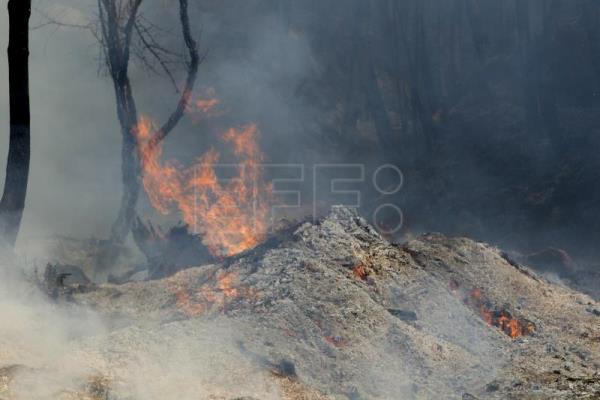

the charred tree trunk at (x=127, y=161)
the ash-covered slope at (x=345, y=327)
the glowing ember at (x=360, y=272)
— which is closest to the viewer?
the ash-covered slope at (x=345, y=327)

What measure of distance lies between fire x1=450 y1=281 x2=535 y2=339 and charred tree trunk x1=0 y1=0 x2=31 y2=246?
17.7ft

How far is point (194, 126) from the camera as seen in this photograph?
16391 millimetres

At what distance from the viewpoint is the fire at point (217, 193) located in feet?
35.1

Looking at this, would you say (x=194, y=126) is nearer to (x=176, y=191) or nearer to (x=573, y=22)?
(x=176, y=191)

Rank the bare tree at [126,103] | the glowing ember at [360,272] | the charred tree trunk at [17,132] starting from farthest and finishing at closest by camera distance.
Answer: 1. the bare tree at [126,103]
2. the glowing ember at [360,272]
3. the charred tree trunk at [17,132]

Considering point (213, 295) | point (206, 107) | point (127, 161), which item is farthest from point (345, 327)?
point (206, 107)

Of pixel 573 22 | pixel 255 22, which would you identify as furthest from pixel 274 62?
pixel 573 22

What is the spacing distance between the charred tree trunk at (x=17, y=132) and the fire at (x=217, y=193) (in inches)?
132

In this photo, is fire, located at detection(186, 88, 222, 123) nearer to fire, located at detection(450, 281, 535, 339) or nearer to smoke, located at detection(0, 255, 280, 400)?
fire, located at detection(450, 281, 535, 339)

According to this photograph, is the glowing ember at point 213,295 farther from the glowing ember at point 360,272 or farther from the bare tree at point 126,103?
the bare tree at point 126,103

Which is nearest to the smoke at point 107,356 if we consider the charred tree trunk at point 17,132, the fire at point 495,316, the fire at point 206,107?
the charred tree trunk at point 17,132

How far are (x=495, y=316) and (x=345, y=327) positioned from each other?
8.49ft

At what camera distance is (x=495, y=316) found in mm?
8578

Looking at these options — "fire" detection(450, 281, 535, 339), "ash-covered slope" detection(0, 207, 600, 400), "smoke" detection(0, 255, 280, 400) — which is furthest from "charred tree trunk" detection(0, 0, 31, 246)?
"fire" detection(450, 281, 535, 339)
